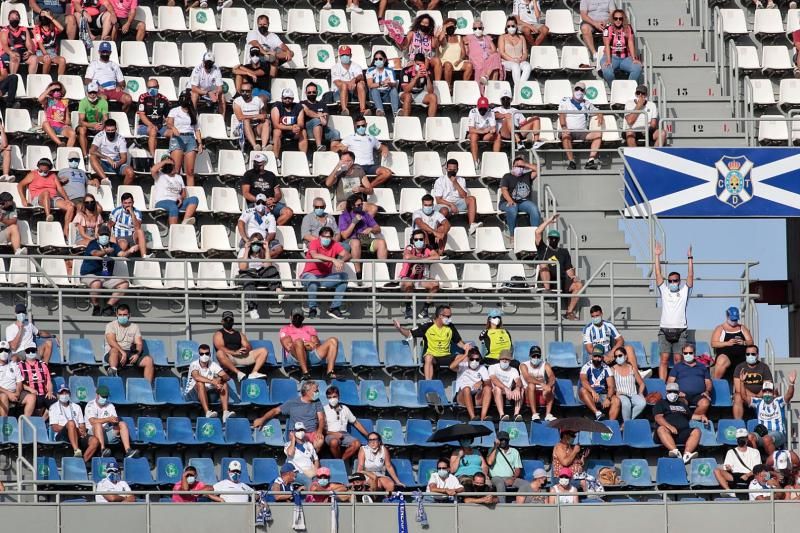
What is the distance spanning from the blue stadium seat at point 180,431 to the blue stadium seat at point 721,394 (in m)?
6.44

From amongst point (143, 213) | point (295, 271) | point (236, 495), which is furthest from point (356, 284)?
point (236, 495)

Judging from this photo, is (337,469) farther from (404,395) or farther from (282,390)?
(404,395)

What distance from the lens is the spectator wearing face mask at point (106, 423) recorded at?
76.1 feet

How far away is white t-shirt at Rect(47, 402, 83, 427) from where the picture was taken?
23.1 metres

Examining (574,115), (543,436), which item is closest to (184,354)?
(543,436)

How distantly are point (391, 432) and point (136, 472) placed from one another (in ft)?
10.4

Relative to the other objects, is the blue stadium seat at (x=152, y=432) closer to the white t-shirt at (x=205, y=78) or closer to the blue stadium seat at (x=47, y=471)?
the blue stadium seat at (x=47, y=471)

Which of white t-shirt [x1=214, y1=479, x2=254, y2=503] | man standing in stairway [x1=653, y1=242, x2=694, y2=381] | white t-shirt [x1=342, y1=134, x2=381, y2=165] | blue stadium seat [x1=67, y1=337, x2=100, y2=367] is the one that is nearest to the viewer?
white t-shirt [x1=214, y1=479, x2=254, y2=503]

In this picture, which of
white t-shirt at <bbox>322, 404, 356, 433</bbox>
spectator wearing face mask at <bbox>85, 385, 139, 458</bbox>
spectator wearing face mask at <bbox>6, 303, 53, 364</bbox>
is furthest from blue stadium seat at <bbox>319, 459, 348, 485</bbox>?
spectator wearing face mask at <bbox>6, 303, 53, 364</bbox>

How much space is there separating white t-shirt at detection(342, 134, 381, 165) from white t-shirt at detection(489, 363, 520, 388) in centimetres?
470

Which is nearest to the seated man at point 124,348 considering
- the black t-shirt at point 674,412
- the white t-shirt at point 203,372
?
the white t-shirt at point 203,372

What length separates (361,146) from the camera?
2808 cm

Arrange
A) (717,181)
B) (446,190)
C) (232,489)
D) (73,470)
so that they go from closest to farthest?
(232,489)
(73,470)
(446,190)
(717,181)

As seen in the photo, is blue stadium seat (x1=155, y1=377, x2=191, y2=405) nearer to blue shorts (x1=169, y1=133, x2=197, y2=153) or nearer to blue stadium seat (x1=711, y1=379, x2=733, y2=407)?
blue shorts (x1=169, y1=133, x2=197, y2=153)
